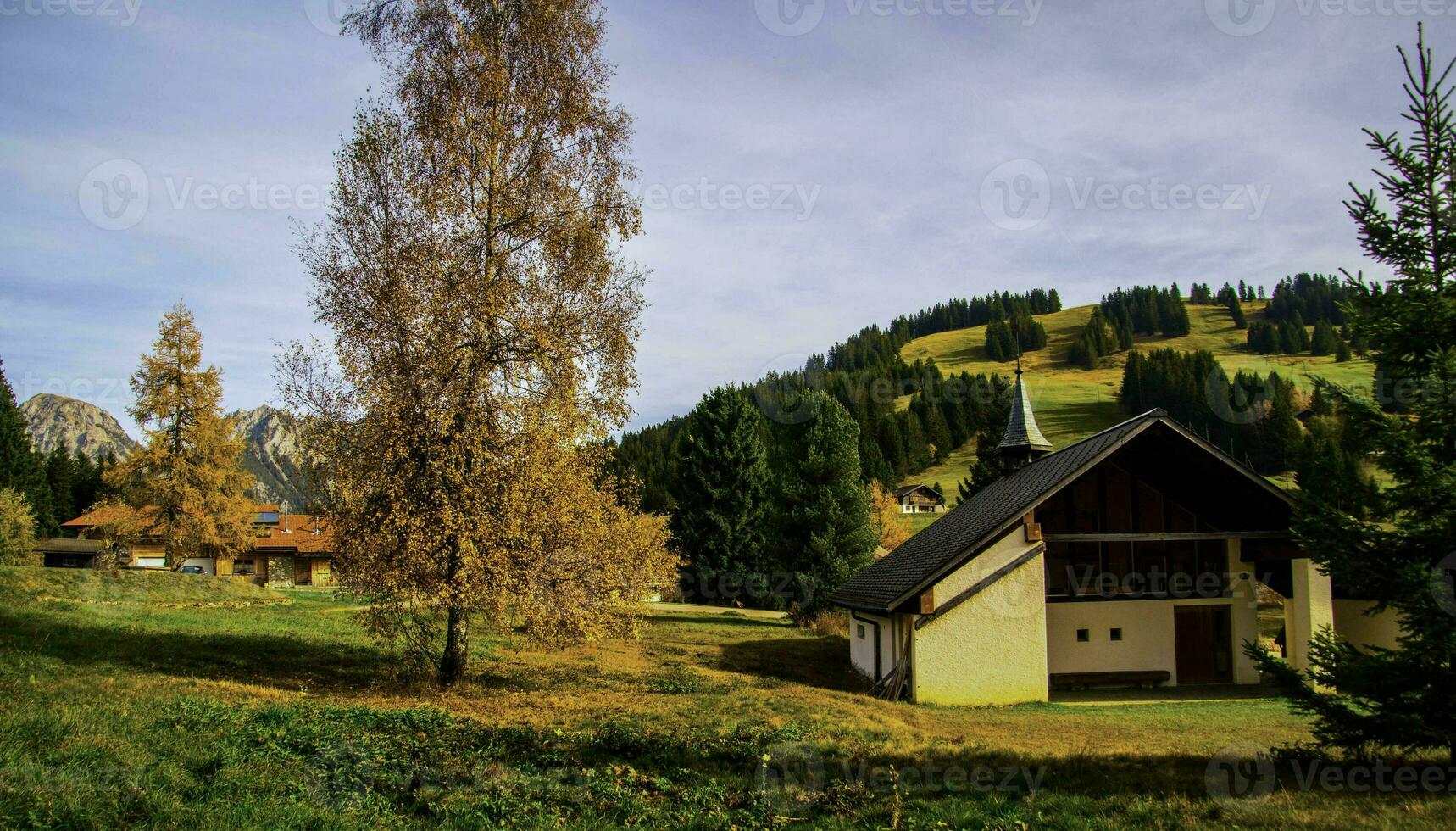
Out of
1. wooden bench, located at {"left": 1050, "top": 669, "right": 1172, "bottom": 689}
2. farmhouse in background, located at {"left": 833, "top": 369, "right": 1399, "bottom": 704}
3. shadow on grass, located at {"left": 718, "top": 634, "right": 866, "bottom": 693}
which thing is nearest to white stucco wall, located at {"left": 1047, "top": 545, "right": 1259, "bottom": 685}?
farmhouse in background, located at {"left": 833, "top": 369, "right": 1399, "bottom": 704}

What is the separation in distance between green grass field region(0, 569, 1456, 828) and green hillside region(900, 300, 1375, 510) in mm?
73955

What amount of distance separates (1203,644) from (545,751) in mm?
20073

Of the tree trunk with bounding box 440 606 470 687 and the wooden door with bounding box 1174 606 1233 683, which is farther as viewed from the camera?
the wooden door with bounding box 1174 606 1233 683

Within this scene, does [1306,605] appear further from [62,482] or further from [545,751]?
[62,482]

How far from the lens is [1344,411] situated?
31.0 ft

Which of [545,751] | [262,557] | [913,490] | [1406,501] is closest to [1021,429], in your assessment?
[1406,501]

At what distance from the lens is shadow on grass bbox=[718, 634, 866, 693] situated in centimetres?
2219

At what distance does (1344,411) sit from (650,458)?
89.0m

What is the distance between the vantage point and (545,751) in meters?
10.0

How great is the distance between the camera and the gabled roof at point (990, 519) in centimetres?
1848

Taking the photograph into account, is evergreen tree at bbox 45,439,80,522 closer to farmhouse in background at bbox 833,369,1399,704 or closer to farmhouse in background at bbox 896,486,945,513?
farmhouse in background at bbox 833,369,1399,704

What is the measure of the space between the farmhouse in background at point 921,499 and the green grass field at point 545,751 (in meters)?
76.1

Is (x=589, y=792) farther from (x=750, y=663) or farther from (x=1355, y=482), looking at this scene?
(x=750, y=663)

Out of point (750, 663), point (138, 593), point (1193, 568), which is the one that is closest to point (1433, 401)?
point (1193, 568)
